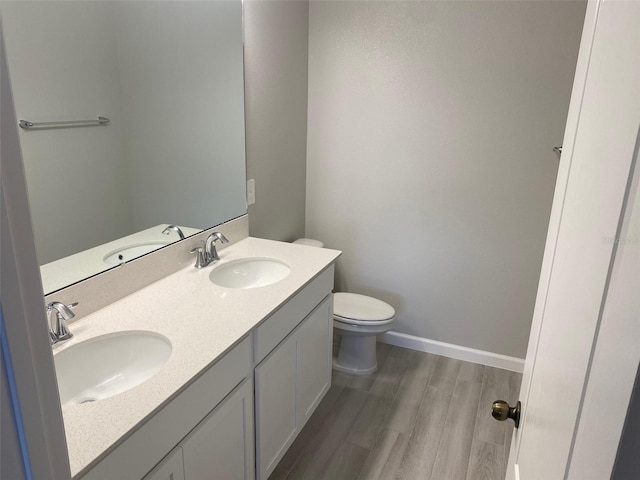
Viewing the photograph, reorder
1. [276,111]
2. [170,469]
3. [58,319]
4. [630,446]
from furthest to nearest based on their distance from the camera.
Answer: [276,111] < [58,319] < [170,469] < [630,446]

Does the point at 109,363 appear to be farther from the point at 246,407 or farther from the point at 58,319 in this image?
the point at 246,407

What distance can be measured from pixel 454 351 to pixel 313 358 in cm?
124

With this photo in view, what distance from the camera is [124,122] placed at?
171 cm

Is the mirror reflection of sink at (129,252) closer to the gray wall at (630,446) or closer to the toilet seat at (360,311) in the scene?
the toilet seat at (360,311)

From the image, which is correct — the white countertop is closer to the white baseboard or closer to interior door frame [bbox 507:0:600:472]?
interior door frame [bbox 507:0:600:472]

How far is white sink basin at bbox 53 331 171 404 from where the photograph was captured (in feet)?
4.37

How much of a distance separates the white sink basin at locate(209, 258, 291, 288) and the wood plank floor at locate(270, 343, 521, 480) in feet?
2.65

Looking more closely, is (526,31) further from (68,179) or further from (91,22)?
(68,179)

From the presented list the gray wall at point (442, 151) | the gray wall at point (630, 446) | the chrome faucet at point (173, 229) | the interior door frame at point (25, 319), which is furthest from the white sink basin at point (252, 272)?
the gray wall at point (630, 446)

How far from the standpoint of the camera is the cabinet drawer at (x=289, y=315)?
1.61 meters

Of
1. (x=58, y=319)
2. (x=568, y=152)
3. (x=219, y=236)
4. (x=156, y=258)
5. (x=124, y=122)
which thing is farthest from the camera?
(x=219, y=236)

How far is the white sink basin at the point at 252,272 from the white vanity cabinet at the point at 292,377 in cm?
20

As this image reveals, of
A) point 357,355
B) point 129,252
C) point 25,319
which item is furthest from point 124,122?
point 357,355

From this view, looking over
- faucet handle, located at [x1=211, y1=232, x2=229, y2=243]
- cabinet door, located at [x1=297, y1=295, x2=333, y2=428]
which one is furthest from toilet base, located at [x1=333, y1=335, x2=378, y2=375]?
faucet handle, located at [x1=211, y1=232, x2=229, y2=243]
